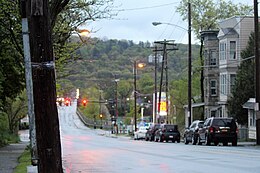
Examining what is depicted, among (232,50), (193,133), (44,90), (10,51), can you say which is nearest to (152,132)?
(232,50)

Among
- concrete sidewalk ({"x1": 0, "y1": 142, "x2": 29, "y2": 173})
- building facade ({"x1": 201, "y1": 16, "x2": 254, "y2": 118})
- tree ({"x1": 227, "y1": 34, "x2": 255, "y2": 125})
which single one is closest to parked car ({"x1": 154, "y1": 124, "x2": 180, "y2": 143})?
tree ({"x1": 227, "y1": 34, "x2": 255, "y2": 125})

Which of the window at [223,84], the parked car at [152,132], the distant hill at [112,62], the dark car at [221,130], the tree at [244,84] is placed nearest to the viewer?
the dark car at [221,130]

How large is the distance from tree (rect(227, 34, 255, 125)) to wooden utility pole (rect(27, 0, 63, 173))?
1585 inches

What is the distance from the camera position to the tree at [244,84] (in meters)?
47.8

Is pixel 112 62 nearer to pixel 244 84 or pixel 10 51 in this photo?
pixel 244 84

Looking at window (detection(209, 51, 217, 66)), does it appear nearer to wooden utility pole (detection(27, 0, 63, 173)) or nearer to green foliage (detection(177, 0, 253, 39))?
green foliage (detection(177, 0, 253, 39))

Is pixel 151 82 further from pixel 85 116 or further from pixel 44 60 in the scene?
pixel 44 60

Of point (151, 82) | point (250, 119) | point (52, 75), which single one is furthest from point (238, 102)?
point (151, 82)

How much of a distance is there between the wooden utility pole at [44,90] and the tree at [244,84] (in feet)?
132

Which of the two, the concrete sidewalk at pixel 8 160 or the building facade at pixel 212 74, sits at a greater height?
the building facade at pixel 212 74

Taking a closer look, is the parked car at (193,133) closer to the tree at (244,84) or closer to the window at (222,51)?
the tree at (244,84)

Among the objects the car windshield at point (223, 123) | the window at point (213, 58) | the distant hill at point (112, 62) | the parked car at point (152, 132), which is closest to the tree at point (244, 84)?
the car windshield at point (223, 123)

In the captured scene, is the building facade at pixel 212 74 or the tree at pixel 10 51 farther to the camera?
the building facade at pixel 212 74

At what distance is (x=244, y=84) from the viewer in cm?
4856
